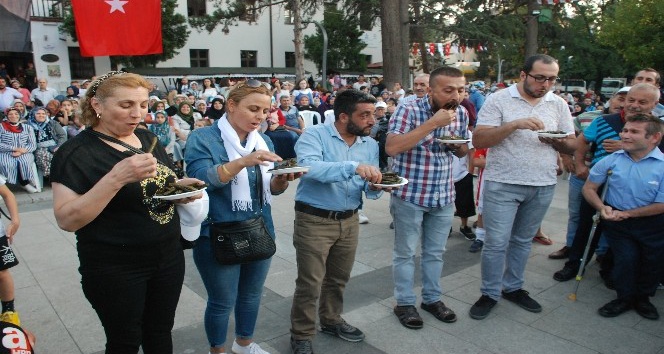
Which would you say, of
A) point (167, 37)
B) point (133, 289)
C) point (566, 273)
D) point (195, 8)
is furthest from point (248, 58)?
point (133, 289)

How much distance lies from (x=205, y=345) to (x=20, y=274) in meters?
2.67

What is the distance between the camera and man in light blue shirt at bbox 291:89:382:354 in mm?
3125

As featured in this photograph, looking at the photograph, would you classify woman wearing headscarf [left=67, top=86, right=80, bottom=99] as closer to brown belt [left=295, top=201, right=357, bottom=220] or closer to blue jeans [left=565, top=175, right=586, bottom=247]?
brown belt [left=295, top=201, right=357, bottom=220]

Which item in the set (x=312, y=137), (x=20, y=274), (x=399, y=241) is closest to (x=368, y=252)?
(x=399, y=241)

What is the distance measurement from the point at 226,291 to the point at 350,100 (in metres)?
1.41

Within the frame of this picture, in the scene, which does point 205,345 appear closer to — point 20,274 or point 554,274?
point 20,274

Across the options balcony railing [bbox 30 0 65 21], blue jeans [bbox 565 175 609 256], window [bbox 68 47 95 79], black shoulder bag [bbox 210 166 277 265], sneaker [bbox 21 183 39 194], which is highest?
balcony railing [bbox 30 0 65 21]

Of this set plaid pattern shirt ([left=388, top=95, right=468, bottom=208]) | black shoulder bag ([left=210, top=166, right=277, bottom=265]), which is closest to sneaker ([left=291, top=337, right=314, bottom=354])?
black shoulder bag ([left=210, top=166, right=277, bottom=265])

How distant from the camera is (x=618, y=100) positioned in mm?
4660

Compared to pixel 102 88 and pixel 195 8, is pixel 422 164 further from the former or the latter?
pixel 195 8

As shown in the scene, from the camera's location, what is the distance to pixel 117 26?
7941mm

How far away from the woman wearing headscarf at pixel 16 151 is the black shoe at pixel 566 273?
28.6 ft

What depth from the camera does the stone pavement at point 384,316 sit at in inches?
136

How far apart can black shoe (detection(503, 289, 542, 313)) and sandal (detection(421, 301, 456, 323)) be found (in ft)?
2.20
